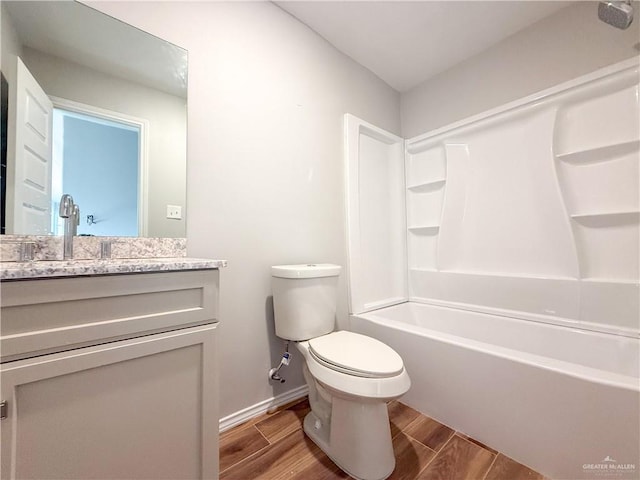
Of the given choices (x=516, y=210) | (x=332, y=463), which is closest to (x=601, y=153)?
(x=516, y=210)

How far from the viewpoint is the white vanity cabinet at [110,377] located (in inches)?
22.9

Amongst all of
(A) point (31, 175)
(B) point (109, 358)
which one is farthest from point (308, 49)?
(B) point (109, 358)

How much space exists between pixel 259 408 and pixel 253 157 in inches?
52.7

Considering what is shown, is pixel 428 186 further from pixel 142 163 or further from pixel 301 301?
pixel 142 163

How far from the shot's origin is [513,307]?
65.6 inches

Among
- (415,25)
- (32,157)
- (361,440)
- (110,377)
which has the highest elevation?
(415,25)

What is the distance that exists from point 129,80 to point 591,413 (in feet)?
7.34

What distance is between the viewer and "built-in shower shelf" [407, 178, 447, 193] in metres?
2.06

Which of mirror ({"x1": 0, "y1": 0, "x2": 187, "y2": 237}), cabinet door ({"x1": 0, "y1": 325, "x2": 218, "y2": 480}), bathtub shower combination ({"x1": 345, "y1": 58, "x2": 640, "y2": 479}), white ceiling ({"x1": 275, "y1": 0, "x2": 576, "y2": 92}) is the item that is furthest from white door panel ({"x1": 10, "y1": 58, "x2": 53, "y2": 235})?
bathtub shower combination ({"x1": 345, "y1": 58, "x2": 640, "y2": 479})

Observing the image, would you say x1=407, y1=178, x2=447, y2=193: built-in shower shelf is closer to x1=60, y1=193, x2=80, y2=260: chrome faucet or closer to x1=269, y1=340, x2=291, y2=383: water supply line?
x1=269, y1=340, x2=291, y2=383: water supply line

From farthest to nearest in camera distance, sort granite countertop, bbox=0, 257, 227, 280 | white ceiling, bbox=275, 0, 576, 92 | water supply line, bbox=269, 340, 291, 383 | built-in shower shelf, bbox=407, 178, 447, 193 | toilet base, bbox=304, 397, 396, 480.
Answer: built-in shower shelf, bbox=407, 178, 447, 193 < white ceiling, bbox=275, 0, 576, 92 < water supply line, bbox=269, 340, 291, 383 < toilet base, bbox=304, 397, 396, 480 < granite countertop, bbox=0, 257, 227, 280

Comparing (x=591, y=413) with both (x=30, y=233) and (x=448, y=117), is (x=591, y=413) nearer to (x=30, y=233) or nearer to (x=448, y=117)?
(x=448, y=117)

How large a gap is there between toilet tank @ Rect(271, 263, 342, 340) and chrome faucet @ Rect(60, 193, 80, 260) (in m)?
0.79

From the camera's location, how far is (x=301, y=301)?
51.7 inches
